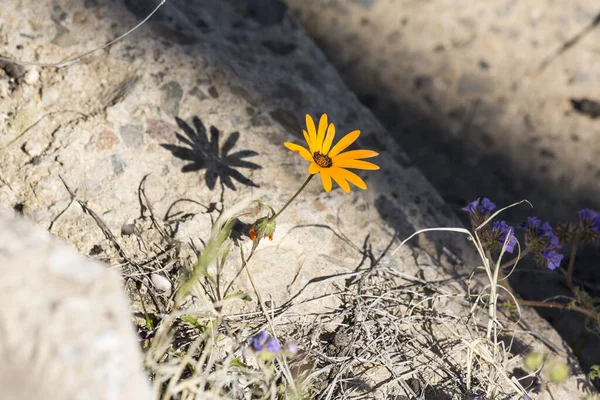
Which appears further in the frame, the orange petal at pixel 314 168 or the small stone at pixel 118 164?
the small stone at pixel 118 164

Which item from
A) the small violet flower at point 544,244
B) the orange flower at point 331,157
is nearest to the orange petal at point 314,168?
the orange flower at point 331,157

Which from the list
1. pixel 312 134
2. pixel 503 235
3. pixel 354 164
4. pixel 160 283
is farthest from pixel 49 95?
pixel 503 235

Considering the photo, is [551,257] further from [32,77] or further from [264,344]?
[32,77]

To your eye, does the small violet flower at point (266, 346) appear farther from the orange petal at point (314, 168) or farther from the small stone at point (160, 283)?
the orange petal at point (314, 168)

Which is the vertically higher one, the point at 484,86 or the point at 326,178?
the point at 484,86

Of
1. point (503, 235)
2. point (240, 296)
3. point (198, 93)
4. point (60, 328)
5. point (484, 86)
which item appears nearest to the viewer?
point (60, 328)

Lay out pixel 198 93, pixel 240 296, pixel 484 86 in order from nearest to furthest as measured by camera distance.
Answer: pixel 240 296
pixel 198 93
pixel 484 86

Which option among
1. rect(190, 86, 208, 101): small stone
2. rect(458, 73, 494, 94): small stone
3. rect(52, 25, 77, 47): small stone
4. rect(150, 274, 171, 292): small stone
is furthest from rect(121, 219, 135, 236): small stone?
rect(458, 73, 494, 94): small stone
